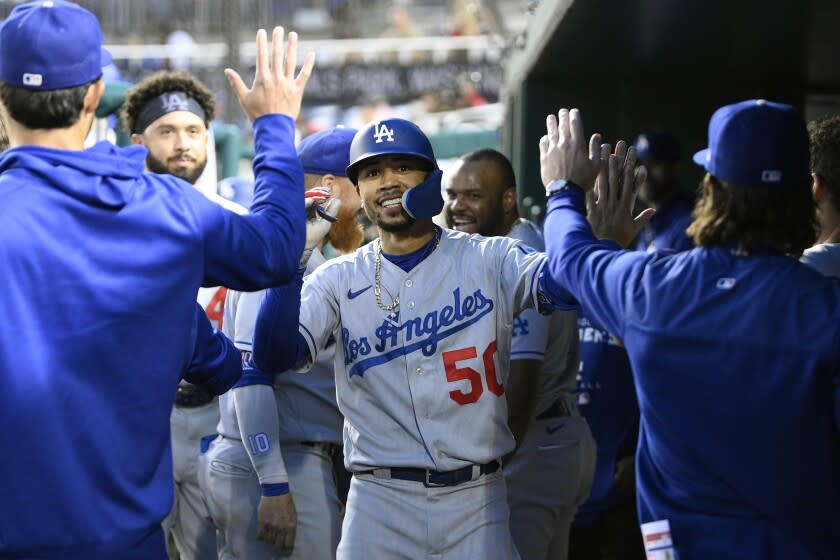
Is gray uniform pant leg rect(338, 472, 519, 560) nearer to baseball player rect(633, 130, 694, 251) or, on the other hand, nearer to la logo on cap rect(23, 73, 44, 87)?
la logo on cap rect(23, 73, 44, 87)

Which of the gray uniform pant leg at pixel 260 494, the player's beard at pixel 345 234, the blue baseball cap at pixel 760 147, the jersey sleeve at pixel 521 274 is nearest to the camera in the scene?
the blue baseball cap at pixel 760 147

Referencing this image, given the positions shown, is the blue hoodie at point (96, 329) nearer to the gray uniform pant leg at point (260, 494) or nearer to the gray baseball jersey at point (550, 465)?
the gray uniform pant leg at point (260, 494)

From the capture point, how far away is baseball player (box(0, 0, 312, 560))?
2648 millimetres

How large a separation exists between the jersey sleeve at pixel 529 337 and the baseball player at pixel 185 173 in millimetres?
1210

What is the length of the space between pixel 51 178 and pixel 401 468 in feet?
4.98

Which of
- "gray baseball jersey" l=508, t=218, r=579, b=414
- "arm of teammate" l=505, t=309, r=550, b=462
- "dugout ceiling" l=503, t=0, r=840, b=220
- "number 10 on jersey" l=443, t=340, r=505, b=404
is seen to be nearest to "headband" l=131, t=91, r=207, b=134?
"gray baseball jersey" l=508, t=218, r=579, b=414

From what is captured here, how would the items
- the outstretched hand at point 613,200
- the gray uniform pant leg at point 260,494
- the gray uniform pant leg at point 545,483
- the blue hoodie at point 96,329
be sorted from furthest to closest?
the gray uniform pant leg at point 545,483 < the gray uniform pant leg at point 260,494 < the outstretched hand at point 613,200 < the blue hoodie at point 96,329

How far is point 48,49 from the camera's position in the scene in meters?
Answer: 2.75

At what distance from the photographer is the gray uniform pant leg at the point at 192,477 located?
500 centimetres

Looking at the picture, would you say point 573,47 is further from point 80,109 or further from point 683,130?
point 80,109

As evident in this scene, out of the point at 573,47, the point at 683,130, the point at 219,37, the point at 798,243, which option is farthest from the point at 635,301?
the point at 219,37

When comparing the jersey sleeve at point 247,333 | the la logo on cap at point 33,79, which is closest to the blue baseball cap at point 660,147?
the jersey sleeve at point 247,333

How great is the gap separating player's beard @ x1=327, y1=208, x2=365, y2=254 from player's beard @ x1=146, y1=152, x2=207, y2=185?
0.93m

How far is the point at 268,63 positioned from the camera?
9.85 feet
